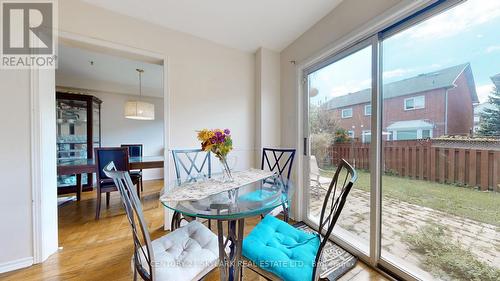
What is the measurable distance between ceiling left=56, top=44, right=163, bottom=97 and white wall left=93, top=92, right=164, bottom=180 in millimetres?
244

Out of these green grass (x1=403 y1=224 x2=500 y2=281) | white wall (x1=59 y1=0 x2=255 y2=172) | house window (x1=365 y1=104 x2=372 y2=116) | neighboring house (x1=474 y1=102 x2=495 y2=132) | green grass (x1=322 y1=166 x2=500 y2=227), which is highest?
white wall (x1=59 y1=0 x2=255 y2=172)

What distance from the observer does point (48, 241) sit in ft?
5.72

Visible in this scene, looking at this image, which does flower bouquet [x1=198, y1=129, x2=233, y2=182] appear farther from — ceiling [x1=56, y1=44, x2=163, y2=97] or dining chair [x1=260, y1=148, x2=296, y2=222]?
ceiling [x1=56, y1=44, x2=163, y2=97]

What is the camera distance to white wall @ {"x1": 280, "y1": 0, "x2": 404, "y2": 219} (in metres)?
1.64

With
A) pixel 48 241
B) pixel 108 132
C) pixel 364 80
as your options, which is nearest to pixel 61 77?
pixel 108 132

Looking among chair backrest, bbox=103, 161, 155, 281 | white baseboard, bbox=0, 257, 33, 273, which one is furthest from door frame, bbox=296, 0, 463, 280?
white baseboard, bbox=0, 257, 33, 273

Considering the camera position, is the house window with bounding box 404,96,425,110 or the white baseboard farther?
the white baseboard

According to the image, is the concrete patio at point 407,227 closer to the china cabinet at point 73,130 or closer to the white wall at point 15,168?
the white wall at point 15,168

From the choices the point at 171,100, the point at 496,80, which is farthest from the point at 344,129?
the point at 171,100

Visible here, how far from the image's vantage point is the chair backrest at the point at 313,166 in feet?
7.89

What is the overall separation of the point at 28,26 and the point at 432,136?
344cm

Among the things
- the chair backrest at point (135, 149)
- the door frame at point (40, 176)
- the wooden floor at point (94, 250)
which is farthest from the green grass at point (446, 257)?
the chair backrest at point (135, 149)

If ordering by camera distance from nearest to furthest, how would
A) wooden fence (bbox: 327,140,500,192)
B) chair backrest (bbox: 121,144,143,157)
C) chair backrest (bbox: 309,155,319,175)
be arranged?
wooden fence (bbox: 327,140,500,192) → chair backrest (bbox: 309,155,319,175) → chair backrest (bbox: 121,144,143,157)

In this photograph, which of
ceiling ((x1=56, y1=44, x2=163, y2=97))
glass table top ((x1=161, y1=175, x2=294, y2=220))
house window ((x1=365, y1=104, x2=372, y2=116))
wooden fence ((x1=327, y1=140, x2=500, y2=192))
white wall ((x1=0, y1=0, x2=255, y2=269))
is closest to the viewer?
glass table top ((x1=161, y1=175, x2=294, y2=220))
